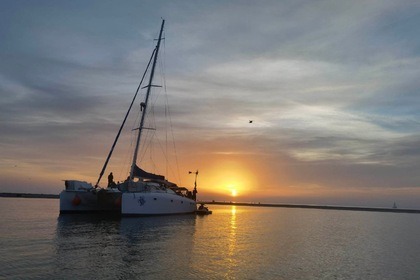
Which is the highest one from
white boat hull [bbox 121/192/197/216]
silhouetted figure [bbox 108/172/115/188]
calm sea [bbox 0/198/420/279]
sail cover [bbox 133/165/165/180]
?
sail cover [bbox 133/165/165/180]

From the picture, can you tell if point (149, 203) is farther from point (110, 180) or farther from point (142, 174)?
point (110, 180)

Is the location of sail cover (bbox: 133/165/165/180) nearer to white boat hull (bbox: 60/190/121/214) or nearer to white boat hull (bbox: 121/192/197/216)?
white boat hull (bbox: 121/192/197/216)

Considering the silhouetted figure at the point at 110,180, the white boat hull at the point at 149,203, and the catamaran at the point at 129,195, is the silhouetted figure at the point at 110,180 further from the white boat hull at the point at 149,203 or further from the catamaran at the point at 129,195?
the white boat hull at the point at 149,203

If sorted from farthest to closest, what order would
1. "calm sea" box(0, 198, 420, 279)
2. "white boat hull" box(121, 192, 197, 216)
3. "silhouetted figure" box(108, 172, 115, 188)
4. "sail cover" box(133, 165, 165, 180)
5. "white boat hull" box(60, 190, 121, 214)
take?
1. "silhouetted figure" box(108, 172, 115, 188)
2. "sail cover" box(133, 165, 165, 180)
3. "white boat hull" box(60, 190, 121, 214)
4. "white boat hull" box(121, 192, 197, 216)
5. "calm sea" box(0, 198, 420, 279)

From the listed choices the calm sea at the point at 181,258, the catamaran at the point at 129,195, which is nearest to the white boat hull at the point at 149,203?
the catamaran at the point at 129,195

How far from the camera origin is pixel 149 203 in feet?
193

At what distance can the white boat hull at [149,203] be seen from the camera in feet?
185

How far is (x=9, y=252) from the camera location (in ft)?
81.7

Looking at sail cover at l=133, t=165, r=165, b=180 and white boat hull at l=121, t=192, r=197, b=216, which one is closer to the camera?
white boat hull at l=121, t=192, r=197, b=216

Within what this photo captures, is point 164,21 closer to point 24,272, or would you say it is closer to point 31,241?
point 31,241

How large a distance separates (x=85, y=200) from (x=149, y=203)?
11.9m

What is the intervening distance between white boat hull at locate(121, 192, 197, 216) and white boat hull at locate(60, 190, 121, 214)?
13.4ft

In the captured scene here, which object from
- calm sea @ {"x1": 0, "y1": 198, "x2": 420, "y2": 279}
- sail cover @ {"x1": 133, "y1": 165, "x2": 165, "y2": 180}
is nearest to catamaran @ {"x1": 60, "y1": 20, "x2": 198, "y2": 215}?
sail cover @ {"x1": 133, "y1": 165, "x2": 165, "y2": 180}

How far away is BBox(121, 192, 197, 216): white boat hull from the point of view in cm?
5641
